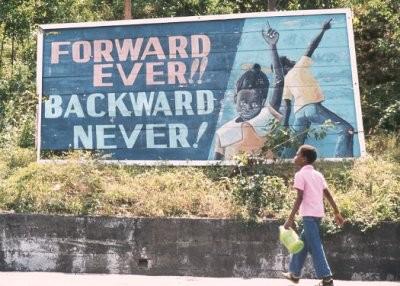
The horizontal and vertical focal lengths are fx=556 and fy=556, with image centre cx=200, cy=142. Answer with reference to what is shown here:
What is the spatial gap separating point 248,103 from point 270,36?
1.07 m

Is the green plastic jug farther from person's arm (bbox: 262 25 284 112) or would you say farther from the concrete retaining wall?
person's arm (bbox: 262 25 284 112)

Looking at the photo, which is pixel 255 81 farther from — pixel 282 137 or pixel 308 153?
pixel 308 153

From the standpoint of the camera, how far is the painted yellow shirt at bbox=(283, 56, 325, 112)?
8.20m

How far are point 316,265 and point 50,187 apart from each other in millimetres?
3834

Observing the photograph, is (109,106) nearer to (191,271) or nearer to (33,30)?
(191,271)

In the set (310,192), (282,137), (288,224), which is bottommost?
(288,224)

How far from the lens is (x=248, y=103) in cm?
829

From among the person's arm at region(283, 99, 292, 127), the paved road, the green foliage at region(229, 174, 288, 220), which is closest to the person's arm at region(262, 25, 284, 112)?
the person's arm at region(283, 99, 292, 127)

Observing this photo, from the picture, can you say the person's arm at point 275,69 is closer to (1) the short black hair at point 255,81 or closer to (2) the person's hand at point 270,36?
(2) the person's hand at point 270,36

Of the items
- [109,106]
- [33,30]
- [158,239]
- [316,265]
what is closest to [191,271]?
[158,239]

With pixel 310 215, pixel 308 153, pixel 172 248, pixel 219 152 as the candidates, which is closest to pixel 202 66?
pixel 219 152

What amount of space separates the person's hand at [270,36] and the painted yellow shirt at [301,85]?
19.2 inches

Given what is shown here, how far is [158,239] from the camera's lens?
6.75m

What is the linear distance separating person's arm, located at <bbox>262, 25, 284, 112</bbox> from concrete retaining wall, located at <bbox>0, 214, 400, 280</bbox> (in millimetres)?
2315
